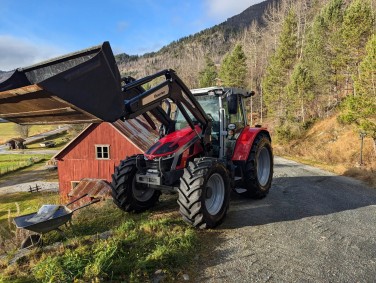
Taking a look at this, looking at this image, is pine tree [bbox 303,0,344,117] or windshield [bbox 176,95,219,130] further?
pine tree [bbox 303,0,344,117]

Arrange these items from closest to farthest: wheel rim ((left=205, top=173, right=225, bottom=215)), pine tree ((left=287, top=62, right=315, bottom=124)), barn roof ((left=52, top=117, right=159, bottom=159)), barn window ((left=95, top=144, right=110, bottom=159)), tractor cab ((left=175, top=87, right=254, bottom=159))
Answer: wheel rim ((left=205, top=173, right=225, bottom=215)) → tractor cab ((left=175, top=87, right=254, bottom=159)) → barn roof ((left=52, top=117, right=159, bottom=159)) → barn window ((left=95, top=144, right=110, bottom=159)) → pine tree ((left=287, top=62, right=315, bottom=124))

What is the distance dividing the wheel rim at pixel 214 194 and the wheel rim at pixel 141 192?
1640 millimetres

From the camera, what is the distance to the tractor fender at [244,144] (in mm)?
7113

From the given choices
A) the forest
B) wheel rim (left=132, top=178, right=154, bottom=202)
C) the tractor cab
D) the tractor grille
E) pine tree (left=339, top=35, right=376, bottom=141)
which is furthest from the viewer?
the forest

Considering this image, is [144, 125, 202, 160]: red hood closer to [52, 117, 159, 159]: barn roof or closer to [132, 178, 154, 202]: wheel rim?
[132, 178, 154, 202]: wheel rim

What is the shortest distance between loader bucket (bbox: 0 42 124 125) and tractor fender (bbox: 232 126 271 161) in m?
3.71

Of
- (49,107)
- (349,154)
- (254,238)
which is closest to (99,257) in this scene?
(49,107)

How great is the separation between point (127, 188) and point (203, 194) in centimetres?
184

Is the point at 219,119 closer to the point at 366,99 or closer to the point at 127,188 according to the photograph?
the point at 127,188

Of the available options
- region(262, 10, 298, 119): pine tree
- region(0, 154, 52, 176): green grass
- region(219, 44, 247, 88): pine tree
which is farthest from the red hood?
→ region(0, 154, 52, 176): green grass

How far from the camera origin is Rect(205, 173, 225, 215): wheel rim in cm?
565

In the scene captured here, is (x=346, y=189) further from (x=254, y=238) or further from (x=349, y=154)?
(x=349, y=154)

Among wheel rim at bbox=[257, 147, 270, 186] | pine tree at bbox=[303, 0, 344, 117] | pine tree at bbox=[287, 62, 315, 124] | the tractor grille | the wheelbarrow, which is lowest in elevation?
the wheelbarrow

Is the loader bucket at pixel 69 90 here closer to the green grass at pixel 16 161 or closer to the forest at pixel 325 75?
the forest at pixel 325 75
